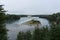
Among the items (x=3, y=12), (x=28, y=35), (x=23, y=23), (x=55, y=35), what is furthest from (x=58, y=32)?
(x=23, y=23)

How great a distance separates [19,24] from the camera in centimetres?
3225

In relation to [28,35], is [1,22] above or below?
above

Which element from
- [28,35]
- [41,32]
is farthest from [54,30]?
[28,35]

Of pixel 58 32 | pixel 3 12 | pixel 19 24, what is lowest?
pixel 19 24

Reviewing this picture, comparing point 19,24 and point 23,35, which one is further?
point 19,24

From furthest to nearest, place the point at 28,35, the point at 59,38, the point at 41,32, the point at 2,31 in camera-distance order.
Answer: the point at 28,35, the point at 41,32, the point at 2,31, the point at 59,38

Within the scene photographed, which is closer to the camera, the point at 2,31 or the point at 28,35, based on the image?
the point at 2,31

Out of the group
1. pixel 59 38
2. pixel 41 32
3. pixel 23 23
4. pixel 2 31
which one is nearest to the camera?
pixel 59 38

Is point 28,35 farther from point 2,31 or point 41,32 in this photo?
point 2,31

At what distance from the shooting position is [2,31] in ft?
46.2

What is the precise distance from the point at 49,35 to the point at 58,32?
0.77 meters

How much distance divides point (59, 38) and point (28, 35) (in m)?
6.76

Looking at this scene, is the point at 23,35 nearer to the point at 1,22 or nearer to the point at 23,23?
the point at 1,22

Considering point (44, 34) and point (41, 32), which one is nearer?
point (44, 34)
